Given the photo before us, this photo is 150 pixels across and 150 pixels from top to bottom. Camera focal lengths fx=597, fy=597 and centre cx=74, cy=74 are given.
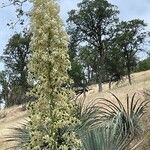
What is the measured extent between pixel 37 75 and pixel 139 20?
54002 mm

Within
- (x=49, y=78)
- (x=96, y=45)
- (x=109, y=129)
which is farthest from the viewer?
(x=96, y=45)

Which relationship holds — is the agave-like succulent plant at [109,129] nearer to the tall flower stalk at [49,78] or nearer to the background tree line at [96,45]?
the tall flower stalk at [49,78]

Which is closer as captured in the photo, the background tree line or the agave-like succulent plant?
the agave-like succulent plant

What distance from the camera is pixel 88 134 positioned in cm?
1252

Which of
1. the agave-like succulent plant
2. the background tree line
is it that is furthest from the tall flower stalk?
the background tree line

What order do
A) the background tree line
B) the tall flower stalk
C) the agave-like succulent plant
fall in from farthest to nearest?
the background tree line
the agave-like succulent plant
the tall flower stalk

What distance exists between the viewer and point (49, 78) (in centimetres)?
694

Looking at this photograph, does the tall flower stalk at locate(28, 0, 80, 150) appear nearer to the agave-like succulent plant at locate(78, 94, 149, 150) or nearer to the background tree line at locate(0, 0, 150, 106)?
the agave-like succulent plant at locate(78, 94, 149, 150)

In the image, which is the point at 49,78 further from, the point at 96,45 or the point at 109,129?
the point at 96,45

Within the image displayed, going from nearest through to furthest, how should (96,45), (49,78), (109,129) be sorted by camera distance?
(49,78) → (109,129) → (96,45)

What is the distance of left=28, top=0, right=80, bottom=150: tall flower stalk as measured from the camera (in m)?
6.83

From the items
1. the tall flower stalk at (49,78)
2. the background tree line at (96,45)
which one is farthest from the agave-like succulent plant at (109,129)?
the background tree line at (96,45)

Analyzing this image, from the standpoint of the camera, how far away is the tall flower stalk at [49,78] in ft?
22.4

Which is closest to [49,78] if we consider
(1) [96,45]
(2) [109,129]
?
(2) [109,129]
